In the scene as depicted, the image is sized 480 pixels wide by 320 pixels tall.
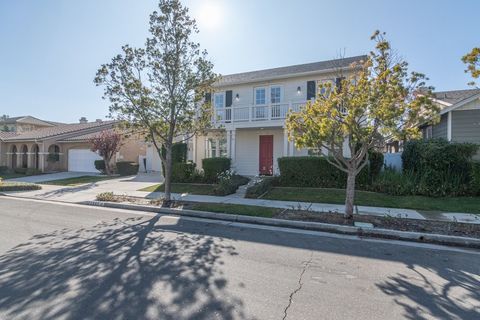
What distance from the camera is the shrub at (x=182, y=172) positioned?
16.3 meters

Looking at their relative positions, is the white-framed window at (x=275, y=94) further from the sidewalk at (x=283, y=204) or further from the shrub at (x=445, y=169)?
the shrub at (x=445, y=169)

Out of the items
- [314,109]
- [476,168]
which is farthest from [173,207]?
[476,168]

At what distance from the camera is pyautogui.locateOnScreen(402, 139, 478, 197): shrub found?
10734 mm

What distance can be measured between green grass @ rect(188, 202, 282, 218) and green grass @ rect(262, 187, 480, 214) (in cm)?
233

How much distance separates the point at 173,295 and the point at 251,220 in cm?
485

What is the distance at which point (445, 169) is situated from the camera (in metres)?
11.1

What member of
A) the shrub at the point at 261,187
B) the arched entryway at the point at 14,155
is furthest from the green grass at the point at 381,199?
the arched entryway at the point at 14,155

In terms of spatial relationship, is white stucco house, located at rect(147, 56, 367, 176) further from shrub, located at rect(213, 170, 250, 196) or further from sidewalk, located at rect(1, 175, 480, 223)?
sidewalk, located at rect(1, 175, 480, 223)

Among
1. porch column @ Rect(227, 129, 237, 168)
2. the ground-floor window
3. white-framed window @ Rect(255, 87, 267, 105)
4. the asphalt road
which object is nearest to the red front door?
porch column @ Rect(227, 129, 237, 168)

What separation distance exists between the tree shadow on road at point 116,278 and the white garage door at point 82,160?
68.1 feet

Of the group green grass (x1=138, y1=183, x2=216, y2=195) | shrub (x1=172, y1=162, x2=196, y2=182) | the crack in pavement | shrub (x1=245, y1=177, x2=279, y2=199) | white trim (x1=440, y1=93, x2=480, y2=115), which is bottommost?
the crack in pavement

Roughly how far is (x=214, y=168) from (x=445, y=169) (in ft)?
33.7

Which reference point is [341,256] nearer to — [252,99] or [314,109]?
[314,109]

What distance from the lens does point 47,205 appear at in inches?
443
